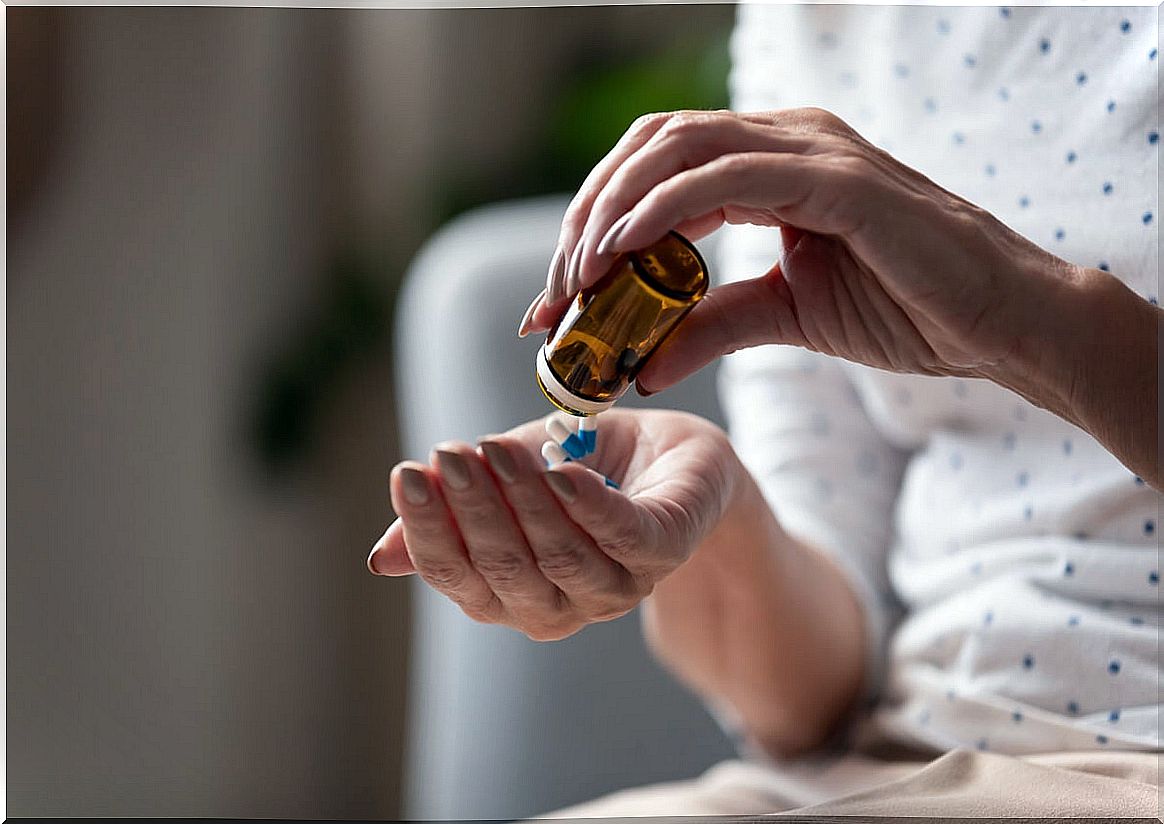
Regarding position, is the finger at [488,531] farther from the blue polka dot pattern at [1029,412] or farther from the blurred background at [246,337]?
the blurred background at [246,337]

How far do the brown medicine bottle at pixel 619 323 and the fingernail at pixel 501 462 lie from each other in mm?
48

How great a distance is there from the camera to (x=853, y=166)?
28cm

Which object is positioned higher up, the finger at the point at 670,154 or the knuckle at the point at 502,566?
the finger at the point at 670,154

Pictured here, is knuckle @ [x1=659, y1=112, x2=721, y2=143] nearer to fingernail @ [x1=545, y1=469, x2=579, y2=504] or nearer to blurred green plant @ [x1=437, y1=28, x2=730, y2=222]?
fingernail @ [x1=545, y1=469, x2=579, y2=504]

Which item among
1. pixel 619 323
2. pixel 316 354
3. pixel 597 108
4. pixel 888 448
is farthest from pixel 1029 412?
pixel 316 354

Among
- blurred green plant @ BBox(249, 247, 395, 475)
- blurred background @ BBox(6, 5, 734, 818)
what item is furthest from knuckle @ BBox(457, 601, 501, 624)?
blurred green plant @ BBox(249, 247, 395, 475)

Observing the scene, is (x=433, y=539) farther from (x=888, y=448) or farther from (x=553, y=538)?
(x=888, y=448)

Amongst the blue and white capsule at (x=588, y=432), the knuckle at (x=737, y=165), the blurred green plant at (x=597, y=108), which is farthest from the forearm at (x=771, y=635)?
the blurred green plant at (x=597, y=108)

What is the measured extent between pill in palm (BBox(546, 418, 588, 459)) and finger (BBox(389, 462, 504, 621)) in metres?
0.06

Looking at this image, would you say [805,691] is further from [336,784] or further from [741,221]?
[336,784]

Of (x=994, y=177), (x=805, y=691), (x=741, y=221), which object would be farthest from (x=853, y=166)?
(x=805, y=691)

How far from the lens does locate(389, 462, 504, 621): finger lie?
289mm

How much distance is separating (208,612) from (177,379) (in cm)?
19

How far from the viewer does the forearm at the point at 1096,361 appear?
305mm
